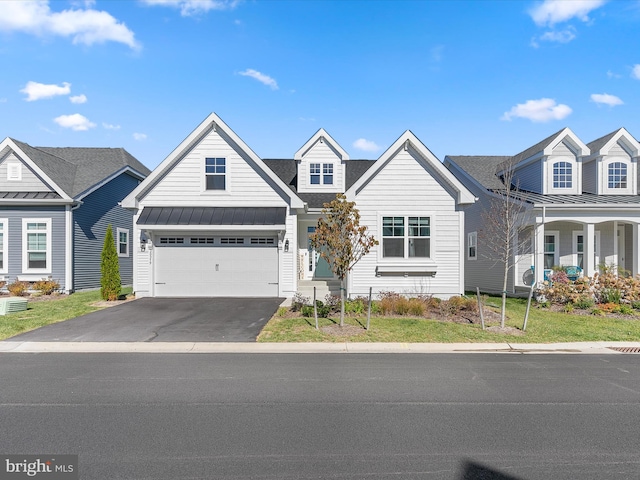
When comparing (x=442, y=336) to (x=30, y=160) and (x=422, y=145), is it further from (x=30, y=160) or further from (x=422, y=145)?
(x=30, y=160)

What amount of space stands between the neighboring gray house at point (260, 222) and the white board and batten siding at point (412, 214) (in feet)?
0.13

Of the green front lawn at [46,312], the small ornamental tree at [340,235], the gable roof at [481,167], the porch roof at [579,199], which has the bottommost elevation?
the green front lawn at [46,312]

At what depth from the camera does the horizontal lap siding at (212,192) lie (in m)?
16.9

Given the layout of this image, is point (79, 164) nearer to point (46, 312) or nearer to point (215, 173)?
point (215, 173)

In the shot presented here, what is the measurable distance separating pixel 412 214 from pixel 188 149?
31.2 feet

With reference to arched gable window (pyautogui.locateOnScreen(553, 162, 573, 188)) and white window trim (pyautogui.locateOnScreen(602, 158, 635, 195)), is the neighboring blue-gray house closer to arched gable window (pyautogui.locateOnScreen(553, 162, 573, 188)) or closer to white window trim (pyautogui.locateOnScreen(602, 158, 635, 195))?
arched gable window (pyautogui.locateOnScreen(553, 162, 573, 188))

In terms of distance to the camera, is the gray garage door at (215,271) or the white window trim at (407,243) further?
the gray garage door at (215,271)

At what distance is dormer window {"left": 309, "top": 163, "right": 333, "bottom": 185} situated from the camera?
65.8 feet

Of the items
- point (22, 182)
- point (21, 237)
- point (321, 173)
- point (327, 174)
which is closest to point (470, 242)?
point (327, 174)

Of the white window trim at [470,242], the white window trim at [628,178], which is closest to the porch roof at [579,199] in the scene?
the white window trim at [628,178]

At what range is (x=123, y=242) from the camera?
23.5 meters

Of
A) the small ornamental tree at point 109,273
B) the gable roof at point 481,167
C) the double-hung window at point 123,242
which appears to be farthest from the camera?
the double-hung window at point 123,242

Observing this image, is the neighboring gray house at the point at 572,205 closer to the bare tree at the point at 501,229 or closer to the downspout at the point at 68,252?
the bare tree at the point at 501,229

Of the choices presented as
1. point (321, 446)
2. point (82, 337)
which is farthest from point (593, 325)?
point (82, 337)
